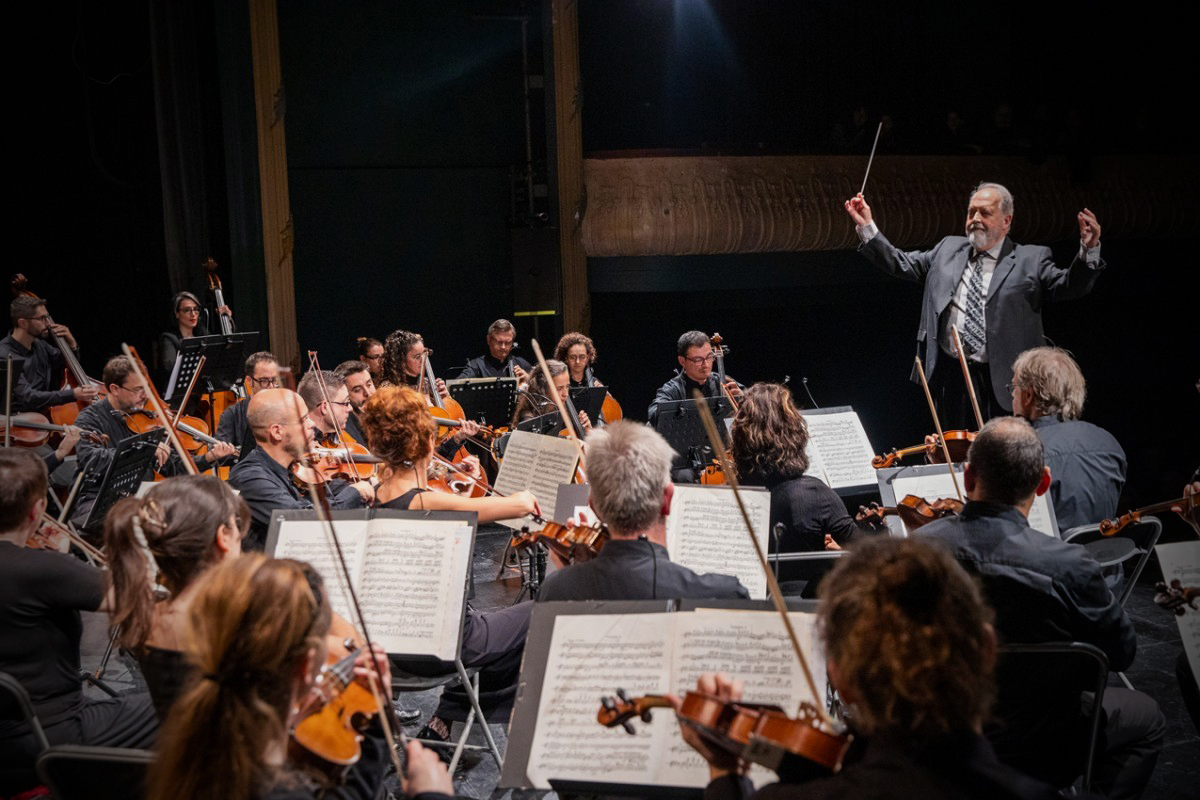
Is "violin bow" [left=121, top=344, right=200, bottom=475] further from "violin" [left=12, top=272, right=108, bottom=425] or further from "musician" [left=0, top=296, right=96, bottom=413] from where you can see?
"musician" [left=0, top=296, right=96, bottom=413]

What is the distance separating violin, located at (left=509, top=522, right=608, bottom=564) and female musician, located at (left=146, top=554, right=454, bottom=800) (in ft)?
4.11

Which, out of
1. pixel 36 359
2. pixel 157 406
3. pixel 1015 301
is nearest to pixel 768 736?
pixel 157 406

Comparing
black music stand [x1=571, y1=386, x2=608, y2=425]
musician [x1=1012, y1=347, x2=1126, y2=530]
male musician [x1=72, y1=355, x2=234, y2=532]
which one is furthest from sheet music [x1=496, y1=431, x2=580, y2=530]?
male musician [x1=72, y1=355, x2=234, y2=532]

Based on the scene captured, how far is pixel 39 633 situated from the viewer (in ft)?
8.79

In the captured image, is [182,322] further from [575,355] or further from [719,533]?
[719,533]

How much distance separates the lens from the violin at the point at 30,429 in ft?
20.1

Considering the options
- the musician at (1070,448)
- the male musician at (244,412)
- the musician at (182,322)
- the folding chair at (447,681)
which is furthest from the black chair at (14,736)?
the musician at (182,322)

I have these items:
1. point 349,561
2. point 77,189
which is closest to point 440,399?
point 349,561

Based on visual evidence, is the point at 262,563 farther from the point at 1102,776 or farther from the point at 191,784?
the point at 1102,776

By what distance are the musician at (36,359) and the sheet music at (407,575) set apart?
450 cm

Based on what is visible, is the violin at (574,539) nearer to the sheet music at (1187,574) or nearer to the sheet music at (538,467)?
the sheet music at (538,467)

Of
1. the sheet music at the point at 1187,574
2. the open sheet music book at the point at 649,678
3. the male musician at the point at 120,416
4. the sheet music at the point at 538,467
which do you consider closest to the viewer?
the open sheet music book at the point at 649,678

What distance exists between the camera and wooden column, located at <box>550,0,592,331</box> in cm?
938

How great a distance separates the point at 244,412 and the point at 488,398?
53.6 inches
